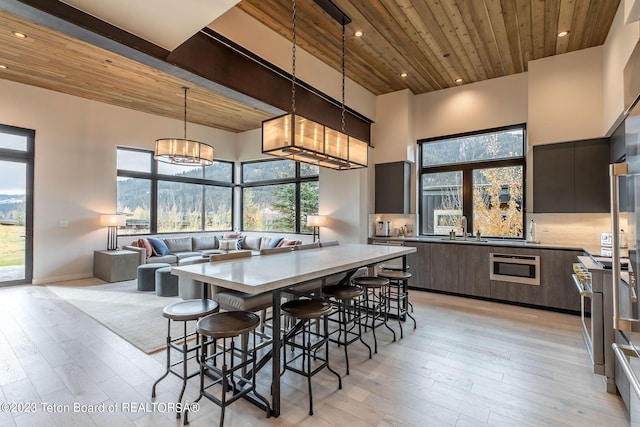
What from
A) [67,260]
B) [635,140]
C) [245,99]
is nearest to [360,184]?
[245,99]

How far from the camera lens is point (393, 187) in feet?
19.7

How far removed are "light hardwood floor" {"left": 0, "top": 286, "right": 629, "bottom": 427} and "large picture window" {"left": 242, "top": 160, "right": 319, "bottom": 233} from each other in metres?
4.77

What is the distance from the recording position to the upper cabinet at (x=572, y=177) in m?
4.14

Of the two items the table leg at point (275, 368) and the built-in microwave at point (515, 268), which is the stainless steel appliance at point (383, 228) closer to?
the built-in microwave at point (515, 268)

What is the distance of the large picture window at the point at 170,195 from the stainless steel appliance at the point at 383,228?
16.7ft

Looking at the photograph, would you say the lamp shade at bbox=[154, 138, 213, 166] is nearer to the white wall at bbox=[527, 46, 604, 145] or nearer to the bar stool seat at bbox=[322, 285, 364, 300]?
the bar stool seat at bbox=[322, 285, 364, 300]

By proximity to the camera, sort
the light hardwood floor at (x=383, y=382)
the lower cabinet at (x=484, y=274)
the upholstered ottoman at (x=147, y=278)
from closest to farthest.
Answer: the light hardwood floor at (x=383, y=382), the lower cabinet at (x=484, y=274), the upholstered ottoman at (x=147, y=278)

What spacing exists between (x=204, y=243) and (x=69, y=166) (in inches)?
130

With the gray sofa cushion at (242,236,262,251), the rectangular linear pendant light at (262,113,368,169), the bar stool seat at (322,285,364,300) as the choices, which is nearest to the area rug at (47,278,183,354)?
the bar stool seat at (322,285,364,300)

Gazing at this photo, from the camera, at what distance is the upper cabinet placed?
4141mm

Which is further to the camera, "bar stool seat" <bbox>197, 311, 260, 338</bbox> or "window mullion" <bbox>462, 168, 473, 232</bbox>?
"window mullion" <bbox>462, 168, 473, 232</bbox>

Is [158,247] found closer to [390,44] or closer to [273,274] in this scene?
[273,274]

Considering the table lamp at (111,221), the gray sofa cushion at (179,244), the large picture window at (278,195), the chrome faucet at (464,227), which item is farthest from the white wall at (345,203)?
the table lamp at (111,221)

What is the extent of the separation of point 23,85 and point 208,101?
322 centimetres
